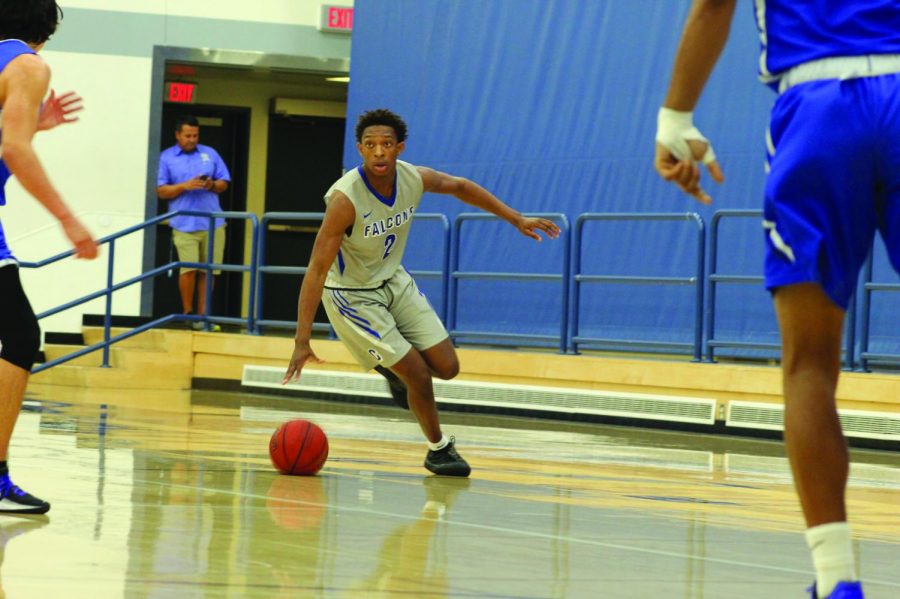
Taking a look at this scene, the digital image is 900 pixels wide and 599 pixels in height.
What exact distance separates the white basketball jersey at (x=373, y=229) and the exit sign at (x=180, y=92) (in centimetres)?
1327

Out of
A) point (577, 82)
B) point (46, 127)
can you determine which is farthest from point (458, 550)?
point (577, 82)

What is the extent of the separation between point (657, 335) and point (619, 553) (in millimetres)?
9697

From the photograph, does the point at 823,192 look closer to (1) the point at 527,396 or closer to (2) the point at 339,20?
(1) the point at 527,396

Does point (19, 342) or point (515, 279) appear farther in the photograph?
point (515, 279)

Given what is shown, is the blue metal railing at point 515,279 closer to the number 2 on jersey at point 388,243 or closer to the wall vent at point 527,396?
the wall vent at point 527,396

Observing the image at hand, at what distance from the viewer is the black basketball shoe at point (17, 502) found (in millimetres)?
5523

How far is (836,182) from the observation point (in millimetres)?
3494

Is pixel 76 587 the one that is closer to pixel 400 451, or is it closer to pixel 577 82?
pixel 400 451

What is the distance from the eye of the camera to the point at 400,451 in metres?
9.58

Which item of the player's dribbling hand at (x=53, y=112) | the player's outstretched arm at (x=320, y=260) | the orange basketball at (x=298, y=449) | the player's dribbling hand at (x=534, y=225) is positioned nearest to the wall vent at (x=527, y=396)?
the player's outstretched arm at (x=320, y=260)

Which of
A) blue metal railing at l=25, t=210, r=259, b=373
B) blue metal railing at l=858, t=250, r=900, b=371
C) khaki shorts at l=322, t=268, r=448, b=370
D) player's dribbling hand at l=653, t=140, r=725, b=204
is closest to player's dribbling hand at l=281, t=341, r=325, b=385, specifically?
khaki shorts at l=322, t=268, r=448, b=370

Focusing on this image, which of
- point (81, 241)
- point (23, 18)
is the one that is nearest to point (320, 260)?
point (23, 18)

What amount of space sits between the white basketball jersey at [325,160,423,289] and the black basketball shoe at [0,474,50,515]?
9.82ft

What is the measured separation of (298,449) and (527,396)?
6691 mm
